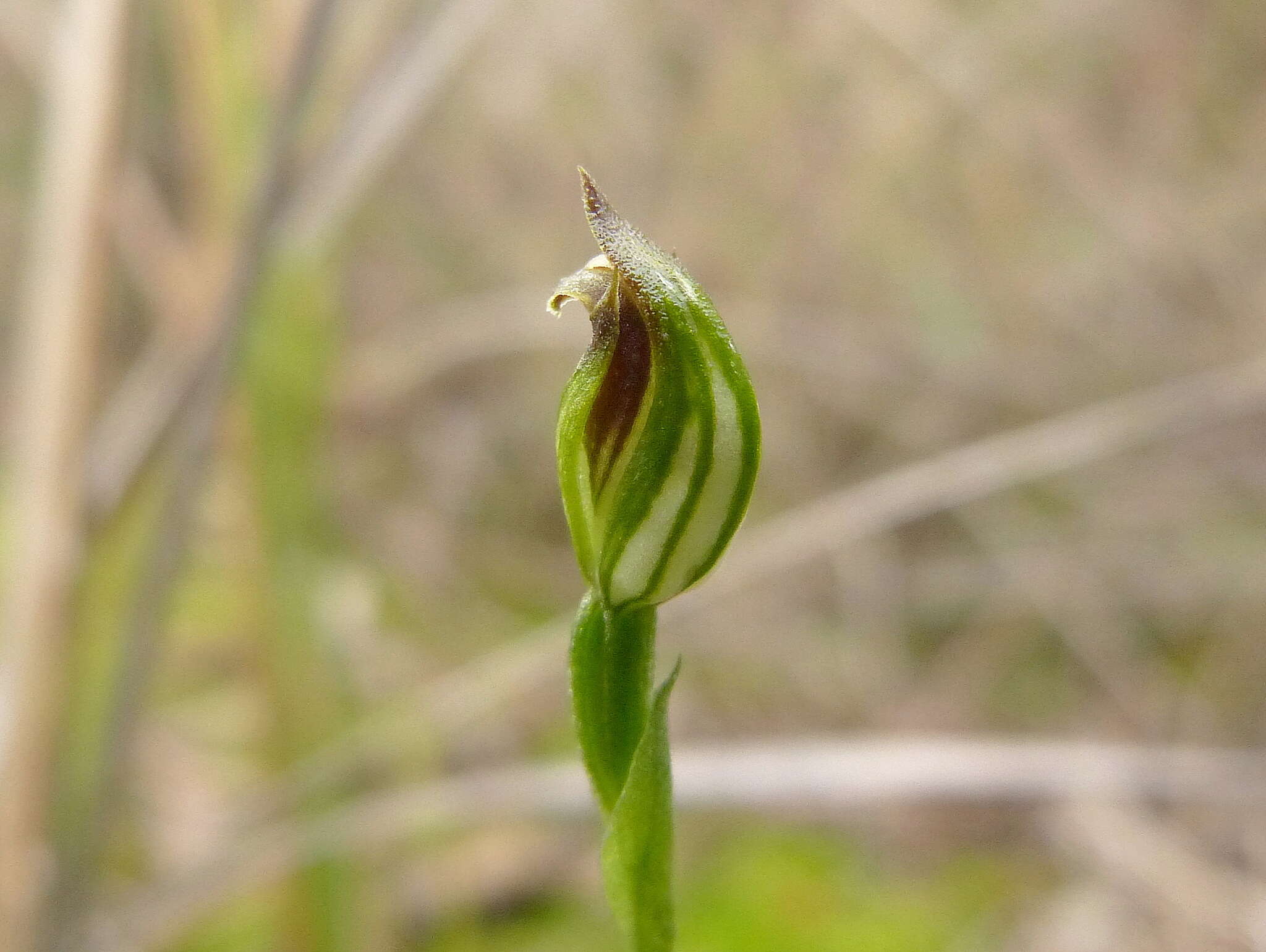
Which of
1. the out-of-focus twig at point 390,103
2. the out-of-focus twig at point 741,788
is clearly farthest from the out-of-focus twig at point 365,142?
the out-of-focus twig at point 741,788

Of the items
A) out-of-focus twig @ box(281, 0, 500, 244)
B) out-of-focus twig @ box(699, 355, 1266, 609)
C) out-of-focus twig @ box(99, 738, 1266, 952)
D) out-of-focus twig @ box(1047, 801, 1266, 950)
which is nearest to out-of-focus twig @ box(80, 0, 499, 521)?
out-of-focus twig @ box(281, 0, 500, 244)

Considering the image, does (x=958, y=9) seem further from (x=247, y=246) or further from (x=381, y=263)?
(x=247, y=246)

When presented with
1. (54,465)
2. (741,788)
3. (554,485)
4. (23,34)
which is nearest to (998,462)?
(741,788)

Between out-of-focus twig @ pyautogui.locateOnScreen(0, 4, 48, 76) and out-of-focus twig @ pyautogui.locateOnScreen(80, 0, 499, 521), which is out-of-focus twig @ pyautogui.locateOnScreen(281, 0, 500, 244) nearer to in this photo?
out-of-focus twig @ pyautogui.locateOnScreen(80, 0, 499, 521)

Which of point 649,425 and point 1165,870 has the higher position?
point 1165,870

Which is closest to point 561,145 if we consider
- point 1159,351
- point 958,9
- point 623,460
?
point 958,9

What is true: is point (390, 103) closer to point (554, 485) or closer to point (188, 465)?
point (188, 465)

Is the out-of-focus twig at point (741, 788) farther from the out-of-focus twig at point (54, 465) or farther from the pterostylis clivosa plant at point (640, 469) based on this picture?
the pterostylis clivosa plant at point (640, 469)
